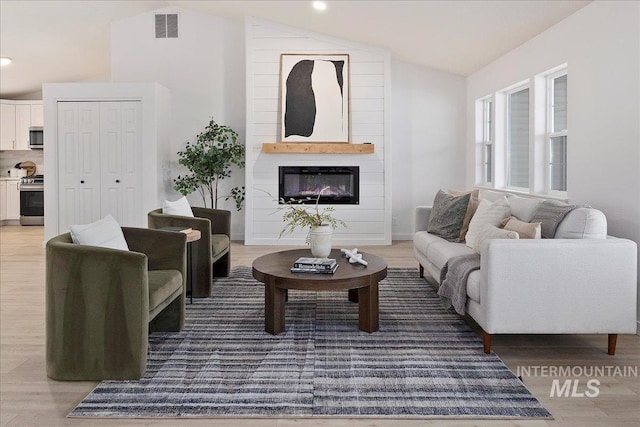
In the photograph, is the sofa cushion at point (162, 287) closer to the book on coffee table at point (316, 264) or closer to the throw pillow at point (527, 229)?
the book on coffee table at point (316, 264)

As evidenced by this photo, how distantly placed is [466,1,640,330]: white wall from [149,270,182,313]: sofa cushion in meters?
2.93

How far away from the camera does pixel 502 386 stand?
9.23 ft

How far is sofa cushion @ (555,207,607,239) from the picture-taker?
3.36 m

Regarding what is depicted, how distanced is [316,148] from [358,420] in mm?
5513

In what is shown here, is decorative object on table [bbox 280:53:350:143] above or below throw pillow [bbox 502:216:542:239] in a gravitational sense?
above

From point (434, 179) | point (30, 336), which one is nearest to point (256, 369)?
point (30, 336)

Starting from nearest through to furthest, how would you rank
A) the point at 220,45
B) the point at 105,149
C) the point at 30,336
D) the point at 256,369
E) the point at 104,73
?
the point at 256,369 → the point at 30,336 → the point at 105,149 → the point at 220,45 → the point at 104,73

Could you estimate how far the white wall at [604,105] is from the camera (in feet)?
12.0

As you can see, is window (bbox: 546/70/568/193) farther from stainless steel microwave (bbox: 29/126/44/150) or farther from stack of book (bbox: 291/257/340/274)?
stainless steel microwave (bbox: 29/126/44/150)

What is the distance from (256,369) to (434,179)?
18.9 ft

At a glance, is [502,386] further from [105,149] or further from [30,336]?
[105,149]

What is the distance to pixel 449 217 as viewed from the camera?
16.9 feet

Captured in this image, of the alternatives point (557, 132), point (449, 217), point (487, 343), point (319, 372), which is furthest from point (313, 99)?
point (319, 372)

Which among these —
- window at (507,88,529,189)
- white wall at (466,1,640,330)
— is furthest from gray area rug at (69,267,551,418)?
window at (507,88,529,189)
